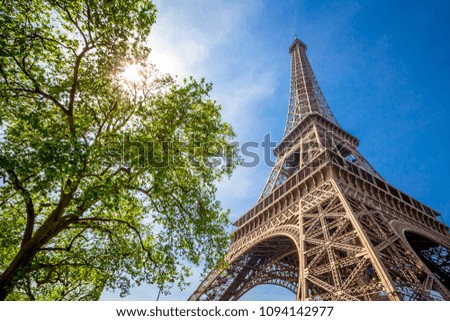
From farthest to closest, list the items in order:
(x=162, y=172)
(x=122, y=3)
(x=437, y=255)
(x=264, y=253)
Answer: (x=264, y=253) → (x=437, y=255) → (x=122, y=3) → (x=162, y=172)

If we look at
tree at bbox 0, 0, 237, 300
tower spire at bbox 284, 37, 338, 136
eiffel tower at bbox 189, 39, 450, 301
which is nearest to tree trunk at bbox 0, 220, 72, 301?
tree at bbox 0, 0, 237, 300

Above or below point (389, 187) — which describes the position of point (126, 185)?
below

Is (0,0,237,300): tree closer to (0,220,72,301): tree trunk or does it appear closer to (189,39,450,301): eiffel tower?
(0,220,72,301): tree trunk

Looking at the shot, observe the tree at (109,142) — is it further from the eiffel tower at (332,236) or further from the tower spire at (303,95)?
the tower spire at (303,95)

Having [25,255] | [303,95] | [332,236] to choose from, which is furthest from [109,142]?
[303,95]

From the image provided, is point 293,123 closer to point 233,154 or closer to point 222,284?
point 222,284

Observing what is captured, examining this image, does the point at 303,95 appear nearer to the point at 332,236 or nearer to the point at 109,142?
the point at 332,236


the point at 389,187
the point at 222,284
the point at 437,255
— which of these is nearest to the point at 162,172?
the point at 222,284

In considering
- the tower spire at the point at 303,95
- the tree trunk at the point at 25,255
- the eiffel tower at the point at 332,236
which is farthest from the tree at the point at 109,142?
the tower spire at the point at 303,95
